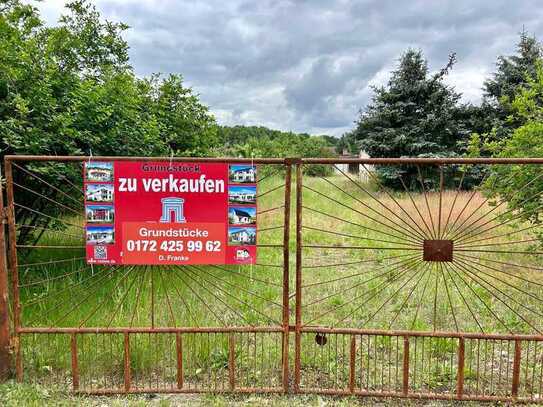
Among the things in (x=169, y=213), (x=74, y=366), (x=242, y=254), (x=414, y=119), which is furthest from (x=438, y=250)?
(x=414, y=119)

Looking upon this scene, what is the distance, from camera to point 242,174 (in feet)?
8.23

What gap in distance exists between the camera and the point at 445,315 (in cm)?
388

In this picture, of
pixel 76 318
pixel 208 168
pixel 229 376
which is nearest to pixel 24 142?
pixel 76 318

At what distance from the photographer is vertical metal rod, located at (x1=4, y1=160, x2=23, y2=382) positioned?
2426 mm

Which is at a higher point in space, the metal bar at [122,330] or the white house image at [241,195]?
the white house image at [241,195]

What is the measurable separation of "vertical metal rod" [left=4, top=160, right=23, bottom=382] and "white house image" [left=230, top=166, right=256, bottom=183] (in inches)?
54.1

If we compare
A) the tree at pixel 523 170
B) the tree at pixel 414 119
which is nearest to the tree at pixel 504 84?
the tree at pixel 414 119

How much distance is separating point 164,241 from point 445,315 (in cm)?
292

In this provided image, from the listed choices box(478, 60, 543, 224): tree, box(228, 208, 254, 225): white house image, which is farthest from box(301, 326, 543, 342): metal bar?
box(478, 60, 543, 224): tree

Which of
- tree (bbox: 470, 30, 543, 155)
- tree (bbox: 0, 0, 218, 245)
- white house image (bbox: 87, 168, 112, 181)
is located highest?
tree (bbox: 470, 30, 543, 155)

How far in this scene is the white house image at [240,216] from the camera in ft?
8.28

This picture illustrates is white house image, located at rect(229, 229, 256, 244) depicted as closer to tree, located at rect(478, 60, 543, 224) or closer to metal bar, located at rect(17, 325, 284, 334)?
metal bar, located at rect(17, 325, 284, 334)

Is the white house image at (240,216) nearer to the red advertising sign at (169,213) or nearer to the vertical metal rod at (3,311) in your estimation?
the red advertising sign at (169,213)

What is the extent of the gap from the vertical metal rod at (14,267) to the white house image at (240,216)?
1350 millimetres
